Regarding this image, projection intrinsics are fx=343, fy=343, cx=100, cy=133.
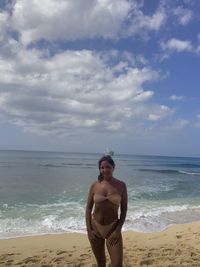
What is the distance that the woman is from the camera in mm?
4414

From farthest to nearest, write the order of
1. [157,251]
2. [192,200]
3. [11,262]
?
1. [192,200]
2. [157,251]
3. [11,262]

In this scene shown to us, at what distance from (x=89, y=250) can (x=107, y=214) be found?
11.0 ft

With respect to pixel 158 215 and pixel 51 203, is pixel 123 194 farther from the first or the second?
pixel 51 203

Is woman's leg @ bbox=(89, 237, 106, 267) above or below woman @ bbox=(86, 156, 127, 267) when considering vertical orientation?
below

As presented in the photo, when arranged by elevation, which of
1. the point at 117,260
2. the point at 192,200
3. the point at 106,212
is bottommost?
the point at 192,200

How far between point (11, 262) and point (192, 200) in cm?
1261

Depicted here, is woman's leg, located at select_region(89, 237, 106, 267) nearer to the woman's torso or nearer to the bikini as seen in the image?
the bikini

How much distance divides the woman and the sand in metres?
2.00

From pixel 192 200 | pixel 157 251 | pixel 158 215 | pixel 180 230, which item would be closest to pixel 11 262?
pixel 157 251

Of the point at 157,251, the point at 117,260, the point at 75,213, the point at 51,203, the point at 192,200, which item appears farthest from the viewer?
the point at 192,200

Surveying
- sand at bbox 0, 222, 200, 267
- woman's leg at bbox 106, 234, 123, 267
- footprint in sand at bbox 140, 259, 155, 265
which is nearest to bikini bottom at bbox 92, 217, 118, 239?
woman's leg at bbox 106, 234, 123, 267

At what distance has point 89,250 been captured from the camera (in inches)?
293

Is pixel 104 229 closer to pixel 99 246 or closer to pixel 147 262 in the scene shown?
pixel 99 246

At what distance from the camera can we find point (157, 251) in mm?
7344
